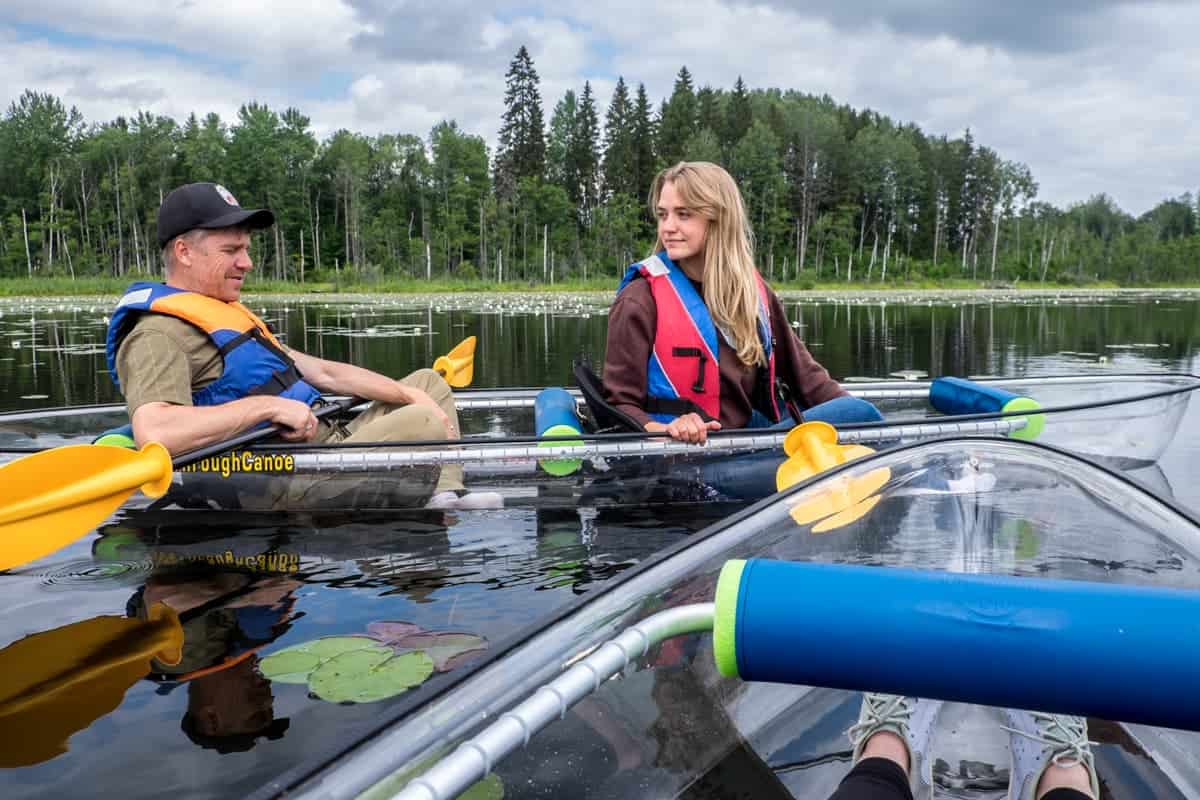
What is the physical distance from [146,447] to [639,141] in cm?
4951

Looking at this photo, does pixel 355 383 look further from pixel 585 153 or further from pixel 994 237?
pixel 994 237

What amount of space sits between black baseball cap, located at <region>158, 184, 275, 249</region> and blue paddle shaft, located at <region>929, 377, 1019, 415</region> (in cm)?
280

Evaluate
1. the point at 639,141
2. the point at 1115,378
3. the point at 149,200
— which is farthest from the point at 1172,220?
the point at 1115,378

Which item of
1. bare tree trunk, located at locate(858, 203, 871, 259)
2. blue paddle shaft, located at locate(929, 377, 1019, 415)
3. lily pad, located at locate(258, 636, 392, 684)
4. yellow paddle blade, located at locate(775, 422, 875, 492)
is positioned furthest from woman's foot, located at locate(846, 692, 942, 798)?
bare tree trunk, located at locate(858, 203, 871, 259)

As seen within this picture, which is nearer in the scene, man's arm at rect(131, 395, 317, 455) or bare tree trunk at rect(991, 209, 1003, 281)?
man's arm at rect(131, 395, 317, 455)

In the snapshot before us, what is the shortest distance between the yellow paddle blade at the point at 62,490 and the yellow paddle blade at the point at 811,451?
189cm

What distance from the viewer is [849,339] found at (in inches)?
502

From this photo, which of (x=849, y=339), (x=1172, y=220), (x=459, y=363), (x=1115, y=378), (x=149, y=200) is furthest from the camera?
(x=1172, y=220)

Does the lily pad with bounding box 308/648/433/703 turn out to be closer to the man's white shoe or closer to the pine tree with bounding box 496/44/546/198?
the man's white shoe

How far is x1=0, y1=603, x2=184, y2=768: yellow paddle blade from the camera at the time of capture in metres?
1.89

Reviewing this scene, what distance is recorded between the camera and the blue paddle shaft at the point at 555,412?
3561 mm

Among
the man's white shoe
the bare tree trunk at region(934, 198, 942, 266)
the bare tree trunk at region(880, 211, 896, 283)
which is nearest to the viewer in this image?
the man's white shoe

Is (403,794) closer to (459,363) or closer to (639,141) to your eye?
(459,363)

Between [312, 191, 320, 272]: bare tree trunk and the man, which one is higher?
[312, 191, 320, 272]: bare tree trunk
